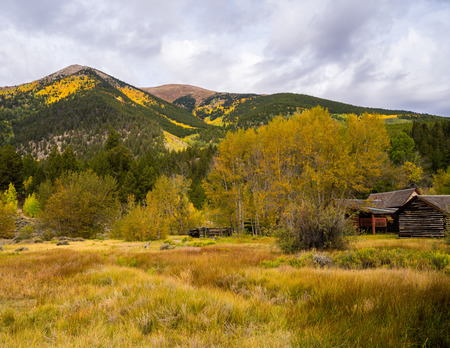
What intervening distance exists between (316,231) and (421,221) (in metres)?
24.6

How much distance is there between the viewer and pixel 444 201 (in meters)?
28.3

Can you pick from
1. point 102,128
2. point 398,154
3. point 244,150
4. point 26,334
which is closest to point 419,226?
point 244,150

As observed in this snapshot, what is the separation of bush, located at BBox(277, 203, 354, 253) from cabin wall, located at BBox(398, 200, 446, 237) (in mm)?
22509

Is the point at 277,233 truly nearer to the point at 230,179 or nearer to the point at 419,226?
the point at 230,179

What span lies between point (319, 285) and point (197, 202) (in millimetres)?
71852

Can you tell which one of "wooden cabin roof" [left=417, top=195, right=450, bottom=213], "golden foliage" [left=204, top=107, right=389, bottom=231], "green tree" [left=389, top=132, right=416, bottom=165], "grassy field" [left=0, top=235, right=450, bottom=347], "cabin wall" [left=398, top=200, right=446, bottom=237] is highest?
"green tree" [left=389, top=132, right=416, bottom=165]

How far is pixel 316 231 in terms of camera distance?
11656 mm

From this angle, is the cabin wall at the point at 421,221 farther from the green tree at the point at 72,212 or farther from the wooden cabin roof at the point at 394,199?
the green tree at the point at 72,212

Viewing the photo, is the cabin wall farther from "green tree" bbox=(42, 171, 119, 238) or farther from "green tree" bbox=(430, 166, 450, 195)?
"green tree" bbox=(42, 171, 119, 238)

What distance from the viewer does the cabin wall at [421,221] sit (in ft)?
87.9

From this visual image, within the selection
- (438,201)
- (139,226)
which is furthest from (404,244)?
(139,226)

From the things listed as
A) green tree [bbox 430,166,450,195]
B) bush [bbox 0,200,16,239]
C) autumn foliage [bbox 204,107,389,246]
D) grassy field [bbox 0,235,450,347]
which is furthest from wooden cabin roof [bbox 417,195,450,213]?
bush [bbox 0,200,16,239]

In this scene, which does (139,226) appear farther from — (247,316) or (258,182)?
(247,316)

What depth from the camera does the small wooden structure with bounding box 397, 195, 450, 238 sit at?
87.7ft
